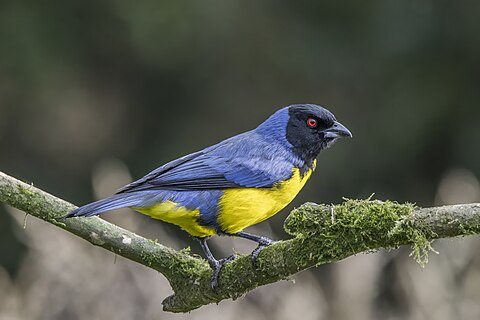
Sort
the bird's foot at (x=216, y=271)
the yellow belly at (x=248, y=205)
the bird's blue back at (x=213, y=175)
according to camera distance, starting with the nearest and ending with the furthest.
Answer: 1. the bird's foot at (x=216, y=271)
2. the bird's blue back at (x=213, y=175)
3. the yellow belly at (x=248, y=205)

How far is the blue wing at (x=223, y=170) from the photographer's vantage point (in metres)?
5.35

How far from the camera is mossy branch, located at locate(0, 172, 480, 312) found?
377cm

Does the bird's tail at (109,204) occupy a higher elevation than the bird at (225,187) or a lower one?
higher

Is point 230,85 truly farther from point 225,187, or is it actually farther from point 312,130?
point 225,187

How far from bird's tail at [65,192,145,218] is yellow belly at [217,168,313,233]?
0.53m

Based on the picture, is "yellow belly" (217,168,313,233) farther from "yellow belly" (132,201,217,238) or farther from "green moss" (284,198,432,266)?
"green moss" (284,198,432,266)

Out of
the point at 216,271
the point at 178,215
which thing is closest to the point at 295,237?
the point at 216,271

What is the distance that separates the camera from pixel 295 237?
4227 millimetres

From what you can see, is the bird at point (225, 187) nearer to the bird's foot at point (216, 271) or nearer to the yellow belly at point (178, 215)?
A: the yellow belly at point (178, 215)

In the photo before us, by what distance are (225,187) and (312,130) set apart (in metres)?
0.91

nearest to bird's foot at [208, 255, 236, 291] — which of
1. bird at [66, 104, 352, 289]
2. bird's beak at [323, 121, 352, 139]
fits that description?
bird at [66, 104, 352, 289]

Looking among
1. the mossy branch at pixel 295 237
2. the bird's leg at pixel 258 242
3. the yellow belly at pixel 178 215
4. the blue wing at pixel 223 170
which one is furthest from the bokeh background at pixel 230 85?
the mossy branch at pixel 295 237

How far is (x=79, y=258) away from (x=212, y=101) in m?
5.02

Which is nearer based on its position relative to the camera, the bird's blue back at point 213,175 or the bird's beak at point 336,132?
the bird's blue back at point 213,175
